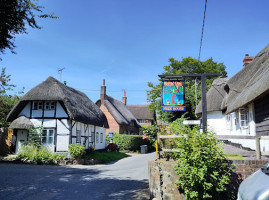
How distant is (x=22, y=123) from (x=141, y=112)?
35826 millimetres

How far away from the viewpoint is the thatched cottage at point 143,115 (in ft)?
168

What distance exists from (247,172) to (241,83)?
9.13 meters

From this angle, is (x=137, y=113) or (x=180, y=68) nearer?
(x=180, y=68)

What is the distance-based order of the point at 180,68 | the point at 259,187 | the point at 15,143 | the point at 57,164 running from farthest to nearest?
the point at 180,68, the point at 15,143, the point at 57,164, the point at 259,187

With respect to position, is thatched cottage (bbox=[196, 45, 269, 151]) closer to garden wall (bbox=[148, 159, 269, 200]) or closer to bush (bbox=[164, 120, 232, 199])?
garden wall (bbox=[148, 159, 269, 200])

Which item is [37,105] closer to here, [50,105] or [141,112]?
[50,105]

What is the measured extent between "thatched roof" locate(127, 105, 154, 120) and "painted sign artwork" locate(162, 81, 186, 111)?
137 ft

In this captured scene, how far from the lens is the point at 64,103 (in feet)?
61.3

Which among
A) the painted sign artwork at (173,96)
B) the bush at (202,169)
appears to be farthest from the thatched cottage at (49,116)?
the bush at (202,169)

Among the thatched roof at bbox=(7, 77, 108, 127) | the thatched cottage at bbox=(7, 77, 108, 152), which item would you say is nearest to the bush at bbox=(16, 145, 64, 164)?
the thatched cottage at bbox=(7, 77, 108, 152)

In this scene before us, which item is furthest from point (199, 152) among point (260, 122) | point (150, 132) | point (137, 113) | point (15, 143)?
point (137, 113)

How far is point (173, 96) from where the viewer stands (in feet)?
27.6

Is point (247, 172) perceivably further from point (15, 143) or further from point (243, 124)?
point (15, 143)

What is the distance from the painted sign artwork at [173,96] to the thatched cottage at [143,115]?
41.7 m
